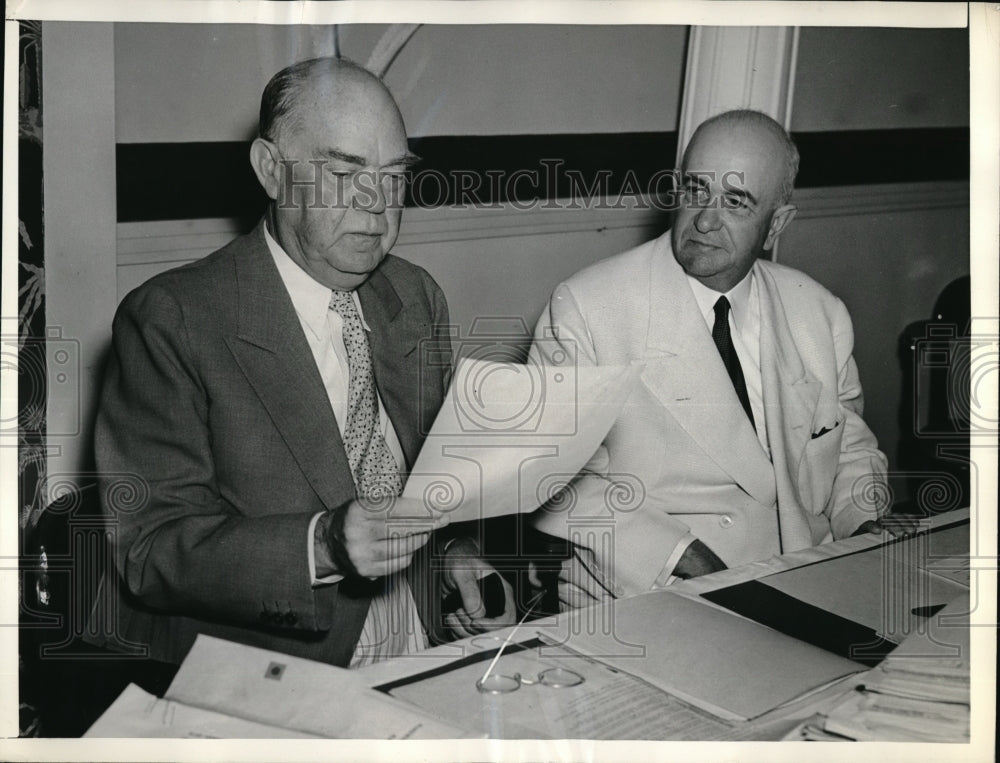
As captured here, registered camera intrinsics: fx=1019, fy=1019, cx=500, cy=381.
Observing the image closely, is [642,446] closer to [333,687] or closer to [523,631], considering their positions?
[523,631]

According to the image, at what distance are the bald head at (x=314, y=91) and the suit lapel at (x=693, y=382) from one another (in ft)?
2.00

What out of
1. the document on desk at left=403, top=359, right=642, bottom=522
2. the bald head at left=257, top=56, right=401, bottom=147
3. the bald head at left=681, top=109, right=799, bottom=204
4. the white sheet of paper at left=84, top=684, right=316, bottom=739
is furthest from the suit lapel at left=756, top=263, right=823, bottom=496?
the white sheet of paper at left=84, top=684, right=316, bottom=739

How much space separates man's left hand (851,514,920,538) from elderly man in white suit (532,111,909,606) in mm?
85

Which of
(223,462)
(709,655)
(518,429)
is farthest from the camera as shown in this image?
(518,429)

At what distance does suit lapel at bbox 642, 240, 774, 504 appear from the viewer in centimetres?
194

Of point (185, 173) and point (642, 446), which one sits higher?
point (185, 173)

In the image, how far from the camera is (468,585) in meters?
1.90

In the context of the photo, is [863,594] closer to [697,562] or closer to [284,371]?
[697,562]

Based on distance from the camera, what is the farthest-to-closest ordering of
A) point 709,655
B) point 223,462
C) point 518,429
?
point 518,429 → point 223,462 → point 709,655

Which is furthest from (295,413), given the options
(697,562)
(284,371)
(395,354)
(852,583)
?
(852,583)

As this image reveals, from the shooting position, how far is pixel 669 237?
194 cm

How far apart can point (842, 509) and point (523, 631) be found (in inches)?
27.1

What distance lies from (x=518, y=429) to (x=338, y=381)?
347 mm

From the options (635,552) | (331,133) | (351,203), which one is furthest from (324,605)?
(331,133)
